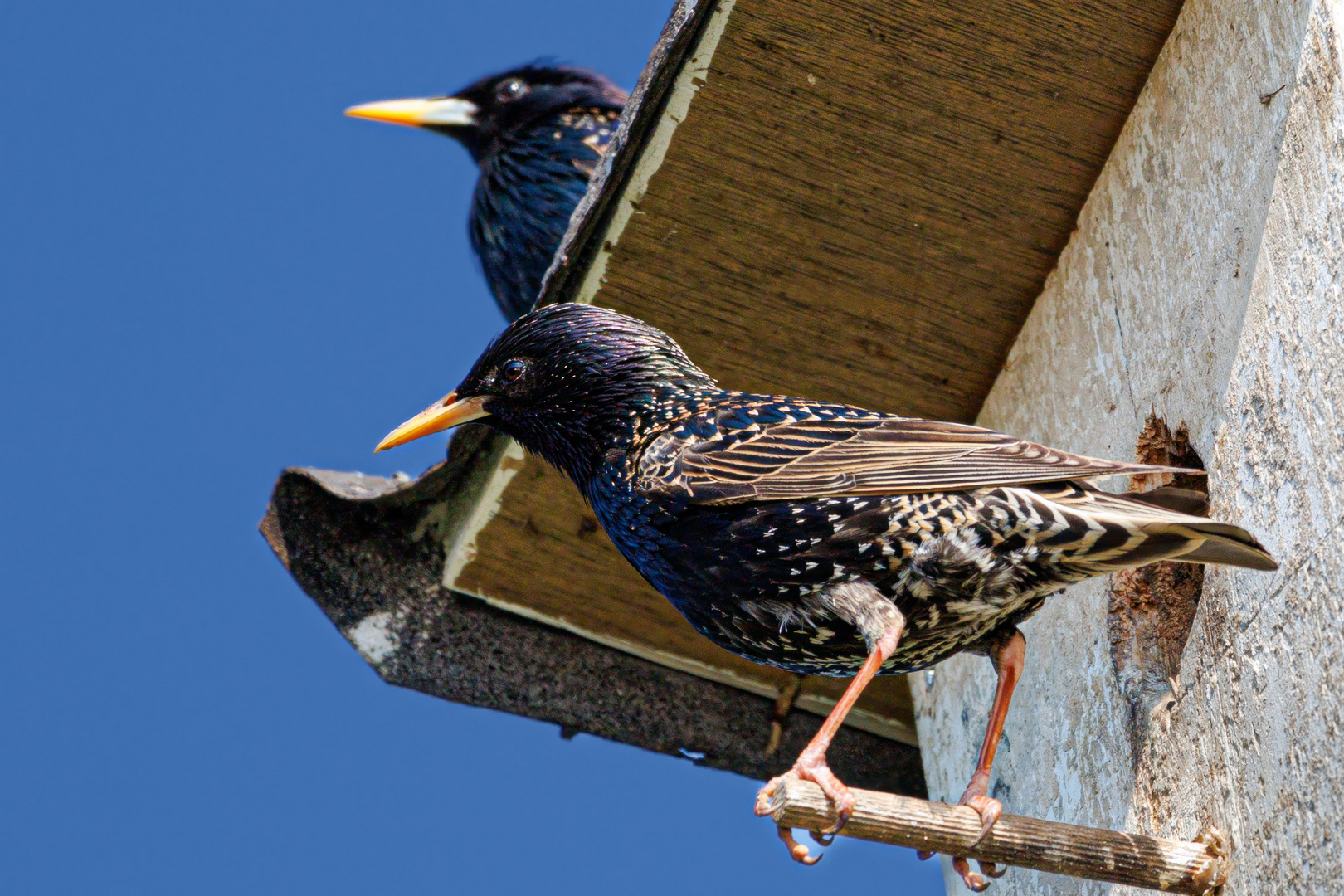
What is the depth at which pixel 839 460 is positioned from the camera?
7.46 feet

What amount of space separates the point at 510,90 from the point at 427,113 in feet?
0.93

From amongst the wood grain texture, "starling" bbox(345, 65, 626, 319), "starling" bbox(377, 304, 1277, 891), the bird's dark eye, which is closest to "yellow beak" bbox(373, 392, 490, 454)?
"starling" bbox(377, 304, 1277, 891)

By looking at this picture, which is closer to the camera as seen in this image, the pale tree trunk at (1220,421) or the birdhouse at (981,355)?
the pale tree trunk at (1220,421)

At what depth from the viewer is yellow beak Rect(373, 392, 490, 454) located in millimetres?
2658

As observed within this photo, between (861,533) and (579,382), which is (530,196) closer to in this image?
(579,382)

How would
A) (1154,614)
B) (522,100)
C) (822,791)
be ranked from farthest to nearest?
(522,100), (1154,614), (822,791)

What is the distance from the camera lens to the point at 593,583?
348 centimetres

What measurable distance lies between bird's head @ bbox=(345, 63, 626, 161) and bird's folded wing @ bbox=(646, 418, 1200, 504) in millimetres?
2387

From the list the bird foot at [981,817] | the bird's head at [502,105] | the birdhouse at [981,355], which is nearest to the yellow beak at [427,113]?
the bird's head at [502,105]

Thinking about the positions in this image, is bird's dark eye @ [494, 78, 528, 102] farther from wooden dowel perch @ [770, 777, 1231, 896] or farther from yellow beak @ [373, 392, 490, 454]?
wooden dowel perch @ [770, 777, 1231, 896]

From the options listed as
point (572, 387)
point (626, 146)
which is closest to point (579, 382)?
point (572, 387)

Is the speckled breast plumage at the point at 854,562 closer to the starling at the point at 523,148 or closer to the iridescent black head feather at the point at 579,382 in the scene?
the iridescent black head feather at the point at 579,382

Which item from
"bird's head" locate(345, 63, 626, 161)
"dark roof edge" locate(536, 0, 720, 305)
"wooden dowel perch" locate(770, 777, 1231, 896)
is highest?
"bird's head" locate(345, 63, 626, 161)

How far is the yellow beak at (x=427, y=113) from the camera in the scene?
4730 millimetres
